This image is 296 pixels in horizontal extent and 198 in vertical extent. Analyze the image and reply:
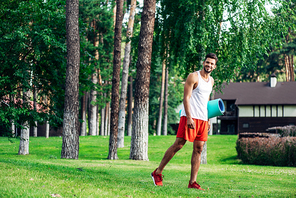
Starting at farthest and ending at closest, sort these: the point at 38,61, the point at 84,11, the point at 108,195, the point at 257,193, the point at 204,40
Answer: the point at 84,11 → the point at 204,40 → the point at 38,61 → the point at 257,193 → the point at 108,195

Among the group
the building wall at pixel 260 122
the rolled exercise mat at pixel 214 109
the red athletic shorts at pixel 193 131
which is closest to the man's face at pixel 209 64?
the rolled exercise mat at pixel 214 109

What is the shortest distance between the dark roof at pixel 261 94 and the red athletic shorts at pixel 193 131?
35.5 m

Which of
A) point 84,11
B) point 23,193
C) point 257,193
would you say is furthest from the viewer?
point 84,11

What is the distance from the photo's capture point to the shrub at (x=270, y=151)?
55.6 feet

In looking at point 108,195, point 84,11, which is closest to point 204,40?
point 108,195

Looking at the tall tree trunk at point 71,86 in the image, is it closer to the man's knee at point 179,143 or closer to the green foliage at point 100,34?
the man's knee at point 179,143

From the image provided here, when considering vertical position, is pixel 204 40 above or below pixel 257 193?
above

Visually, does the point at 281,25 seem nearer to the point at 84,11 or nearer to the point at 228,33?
the point at 228,33

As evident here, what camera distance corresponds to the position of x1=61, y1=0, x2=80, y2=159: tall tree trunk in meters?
12.2

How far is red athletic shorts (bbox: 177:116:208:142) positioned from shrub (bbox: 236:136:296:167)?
12.8 m

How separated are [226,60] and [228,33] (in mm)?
1212

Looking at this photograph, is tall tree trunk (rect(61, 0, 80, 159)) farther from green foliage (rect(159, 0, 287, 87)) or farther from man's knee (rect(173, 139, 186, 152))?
man's knee (rect(173, 139, 186, 152))

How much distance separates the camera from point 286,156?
1705 centimetres

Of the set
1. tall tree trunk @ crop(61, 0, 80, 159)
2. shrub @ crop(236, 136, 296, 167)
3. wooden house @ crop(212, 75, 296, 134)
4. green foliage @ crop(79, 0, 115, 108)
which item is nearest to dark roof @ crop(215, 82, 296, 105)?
wooden house @ crop(212, 75, 296, 134)
